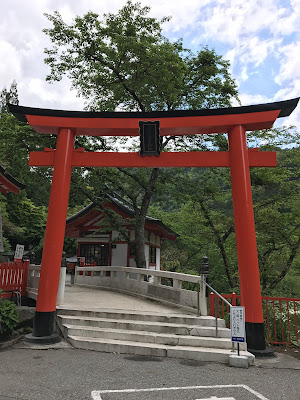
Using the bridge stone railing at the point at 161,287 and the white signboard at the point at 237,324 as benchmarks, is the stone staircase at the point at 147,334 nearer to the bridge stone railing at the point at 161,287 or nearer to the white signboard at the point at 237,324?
the white signboard at the point at 237,324

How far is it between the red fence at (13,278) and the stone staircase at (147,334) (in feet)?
10.1

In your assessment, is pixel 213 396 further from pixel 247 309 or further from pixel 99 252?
pixel 99 252

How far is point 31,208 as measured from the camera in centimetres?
3042

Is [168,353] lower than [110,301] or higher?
lower

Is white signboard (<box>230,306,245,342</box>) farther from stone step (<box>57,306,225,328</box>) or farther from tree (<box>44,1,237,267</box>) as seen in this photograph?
tree (<box>44,1,237,267</box>)

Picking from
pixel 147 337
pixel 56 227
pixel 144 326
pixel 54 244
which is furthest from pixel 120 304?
pixel 56 227

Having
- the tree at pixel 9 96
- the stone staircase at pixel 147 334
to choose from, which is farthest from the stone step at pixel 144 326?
the tree at pixel 9 96

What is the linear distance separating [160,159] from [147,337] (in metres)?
4.57

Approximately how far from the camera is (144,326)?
7203 mm

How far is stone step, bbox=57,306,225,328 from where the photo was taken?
7.24m

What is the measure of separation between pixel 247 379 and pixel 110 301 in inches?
236

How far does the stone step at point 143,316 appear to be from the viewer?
7236 millimetres

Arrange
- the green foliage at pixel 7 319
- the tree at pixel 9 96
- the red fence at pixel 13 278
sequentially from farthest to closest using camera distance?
1. the tree at pixel 9 96
2. the red fence at pixel 13 278
3. the green foliage at pixel 7 319

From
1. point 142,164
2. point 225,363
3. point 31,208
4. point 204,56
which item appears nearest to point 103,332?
point 225,363
